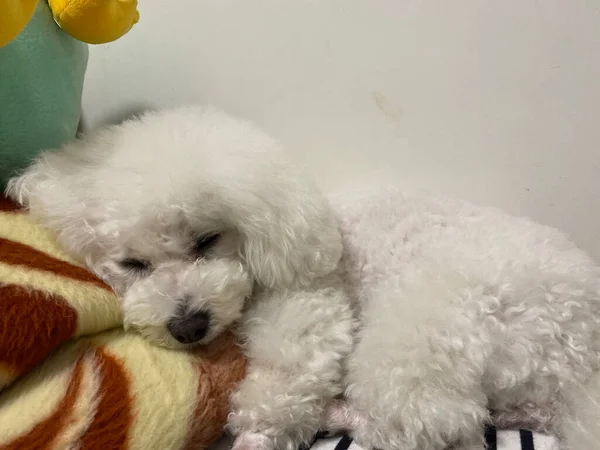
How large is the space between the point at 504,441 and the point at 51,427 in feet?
2.03

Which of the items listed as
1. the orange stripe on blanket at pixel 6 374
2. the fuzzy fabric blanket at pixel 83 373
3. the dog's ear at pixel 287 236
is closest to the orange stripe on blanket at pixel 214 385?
the fuzzy fabric blanket at pixel 83 373

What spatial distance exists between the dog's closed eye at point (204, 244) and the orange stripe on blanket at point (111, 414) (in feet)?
0.73

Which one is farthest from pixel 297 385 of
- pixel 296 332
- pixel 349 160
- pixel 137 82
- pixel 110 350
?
pixel 137 82

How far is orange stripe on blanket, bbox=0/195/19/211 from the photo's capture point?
89 centimetres

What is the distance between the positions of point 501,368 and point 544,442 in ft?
0.39

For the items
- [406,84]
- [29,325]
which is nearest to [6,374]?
[29,325]

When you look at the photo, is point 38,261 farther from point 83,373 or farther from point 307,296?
point 307,296

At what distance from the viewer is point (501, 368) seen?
81 centimetres

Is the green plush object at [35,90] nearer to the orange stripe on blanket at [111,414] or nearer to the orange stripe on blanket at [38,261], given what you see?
the orange stripe on blanket at [38,261]

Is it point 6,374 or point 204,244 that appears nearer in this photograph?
point 6,374

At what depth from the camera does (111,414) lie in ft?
2.31

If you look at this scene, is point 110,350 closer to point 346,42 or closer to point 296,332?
point 296,332

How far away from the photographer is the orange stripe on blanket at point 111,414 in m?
0.68

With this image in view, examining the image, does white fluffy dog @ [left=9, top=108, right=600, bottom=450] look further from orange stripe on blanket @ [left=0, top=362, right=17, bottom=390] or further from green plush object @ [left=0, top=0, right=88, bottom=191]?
orange stripe on blanket @ [left=0, top=362, right=17, bottom=390]
